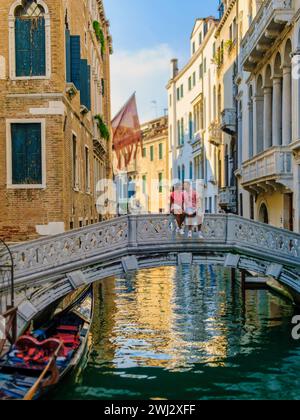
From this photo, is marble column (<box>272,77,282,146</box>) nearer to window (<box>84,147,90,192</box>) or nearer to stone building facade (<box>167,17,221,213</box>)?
window (<box>84,147,90,192</box>)

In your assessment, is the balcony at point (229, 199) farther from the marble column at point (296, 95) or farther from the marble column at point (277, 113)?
the marble column at point (296, 95)

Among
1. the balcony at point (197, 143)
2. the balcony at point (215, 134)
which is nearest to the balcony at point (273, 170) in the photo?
the balcony at point (215, 134)

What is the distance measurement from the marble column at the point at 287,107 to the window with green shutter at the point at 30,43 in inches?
259

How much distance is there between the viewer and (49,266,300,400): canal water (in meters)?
11.1

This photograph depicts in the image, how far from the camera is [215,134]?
3225 cm

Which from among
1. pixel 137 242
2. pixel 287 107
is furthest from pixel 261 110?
pixel 137 242

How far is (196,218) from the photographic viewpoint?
42.5ft

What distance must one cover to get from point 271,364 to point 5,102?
321 inches

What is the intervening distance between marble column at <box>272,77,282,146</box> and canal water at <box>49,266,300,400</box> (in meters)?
4.60

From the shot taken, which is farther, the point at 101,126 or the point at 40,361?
the point at 101,126

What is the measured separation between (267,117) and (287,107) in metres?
2.97

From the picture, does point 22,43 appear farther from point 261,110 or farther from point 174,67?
point 174,67

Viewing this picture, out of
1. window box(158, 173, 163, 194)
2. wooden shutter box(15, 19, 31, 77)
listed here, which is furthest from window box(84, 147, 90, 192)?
window box(158, 173, 163, 194)

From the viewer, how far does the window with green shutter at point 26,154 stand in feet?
50.1
